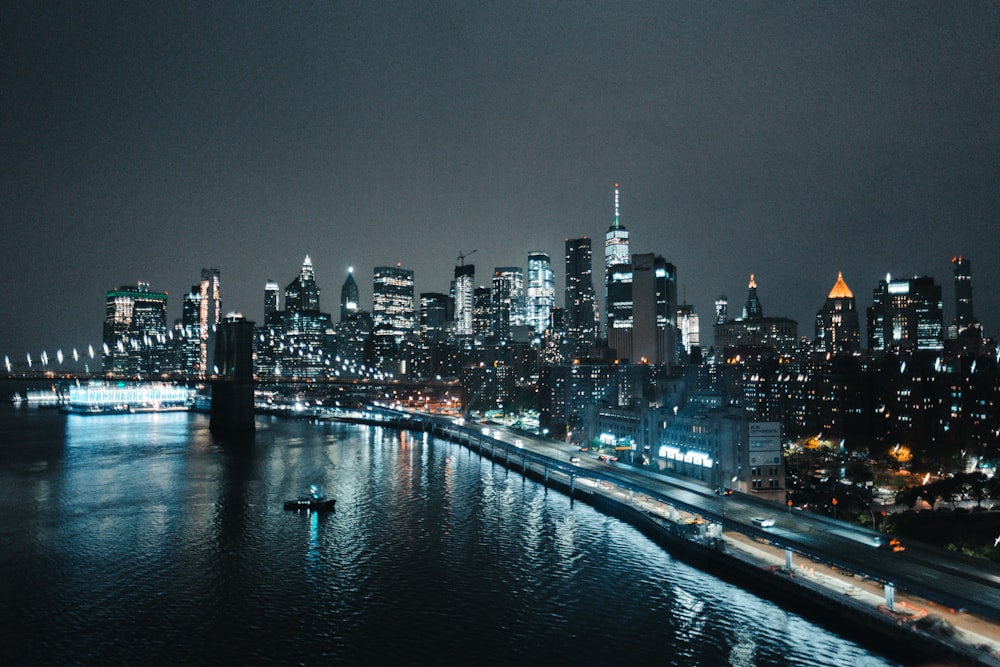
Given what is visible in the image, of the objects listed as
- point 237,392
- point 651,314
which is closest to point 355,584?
point 237,392

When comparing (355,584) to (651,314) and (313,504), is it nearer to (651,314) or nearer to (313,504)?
(313,504)

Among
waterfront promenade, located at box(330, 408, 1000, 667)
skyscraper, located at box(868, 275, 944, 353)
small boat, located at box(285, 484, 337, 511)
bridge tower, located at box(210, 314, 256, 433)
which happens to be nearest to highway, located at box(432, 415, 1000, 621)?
waterfront promenade, located at box(330, 408, 1000, 667)

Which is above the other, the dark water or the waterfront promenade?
the waterfront promenade

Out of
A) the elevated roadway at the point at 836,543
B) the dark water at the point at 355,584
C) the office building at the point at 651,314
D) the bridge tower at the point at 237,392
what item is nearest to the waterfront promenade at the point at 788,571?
the elevated roadway at the point at 836,543

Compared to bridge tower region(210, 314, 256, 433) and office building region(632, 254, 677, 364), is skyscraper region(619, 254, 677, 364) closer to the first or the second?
office building region(632, 254, 677, 364)

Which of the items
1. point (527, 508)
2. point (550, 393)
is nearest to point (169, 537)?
point (527, 508)

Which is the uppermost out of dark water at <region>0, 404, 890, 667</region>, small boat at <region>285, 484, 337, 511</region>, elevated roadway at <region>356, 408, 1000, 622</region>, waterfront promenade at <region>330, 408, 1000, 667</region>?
elevated roadway at <region>356, 408, 1000, 622</region>

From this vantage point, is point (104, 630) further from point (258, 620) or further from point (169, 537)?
point (169, 537)

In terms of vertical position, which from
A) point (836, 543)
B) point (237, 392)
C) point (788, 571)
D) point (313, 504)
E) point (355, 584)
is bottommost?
point (355, 584)

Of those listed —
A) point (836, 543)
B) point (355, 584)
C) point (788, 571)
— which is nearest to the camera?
point (788, 571)

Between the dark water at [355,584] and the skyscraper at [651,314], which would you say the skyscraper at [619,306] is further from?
the dark water at [355,584]
